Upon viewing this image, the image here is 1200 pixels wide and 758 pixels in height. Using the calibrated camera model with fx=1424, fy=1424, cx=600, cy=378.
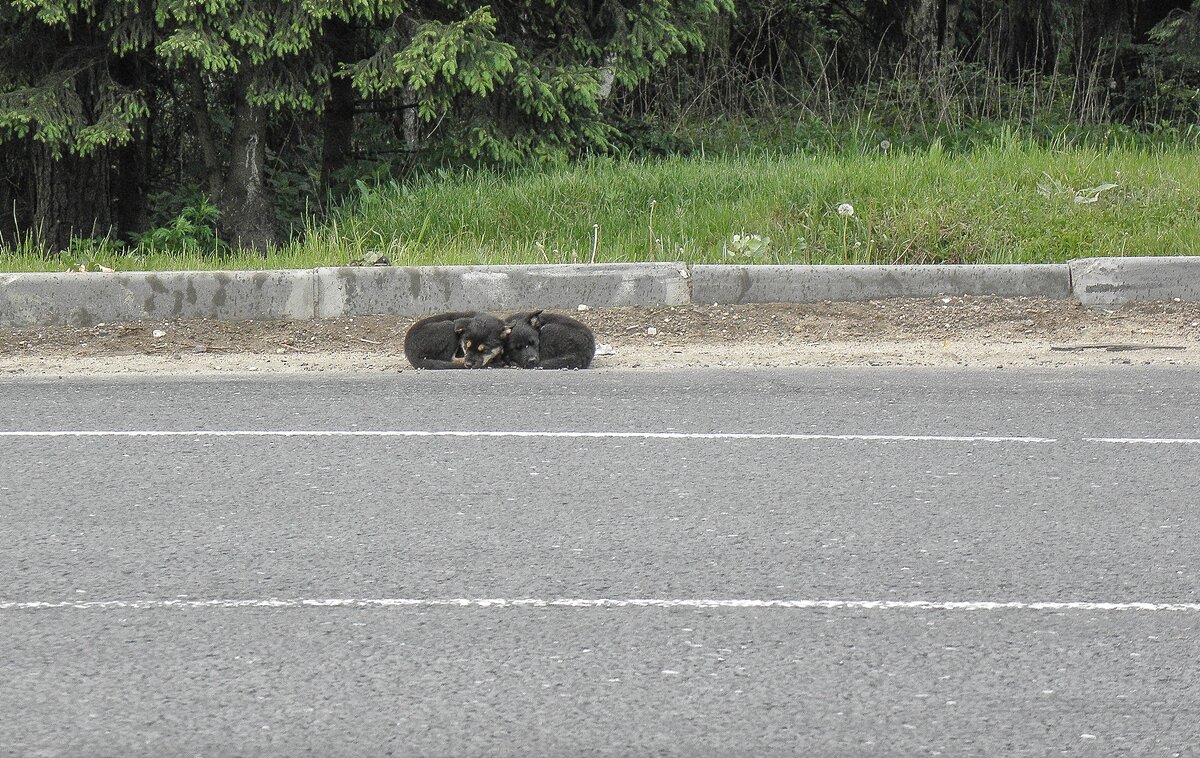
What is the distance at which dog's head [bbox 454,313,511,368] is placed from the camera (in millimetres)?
9352

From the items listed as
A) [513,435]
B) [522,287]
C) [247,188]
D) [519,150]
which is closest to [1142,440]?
[513,435]

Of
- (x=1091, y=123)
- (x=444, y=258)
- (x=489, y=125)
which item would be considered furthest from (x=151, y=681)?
(x=1091, y=123)

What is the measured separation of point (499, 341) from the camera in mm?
9492

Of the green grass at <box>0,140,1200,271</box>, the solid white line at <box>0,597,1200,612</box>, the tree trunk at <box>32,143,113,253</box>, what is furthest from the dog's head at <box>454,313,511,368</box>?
the tree trunk at <box>32,143,113,253</box>

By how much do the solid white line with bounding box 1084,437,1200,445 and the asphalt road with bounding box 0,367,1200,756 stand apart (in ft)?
0.12

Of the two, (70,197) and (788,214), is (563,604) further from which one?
(70,197)

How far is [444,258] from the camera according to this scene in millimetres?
11742

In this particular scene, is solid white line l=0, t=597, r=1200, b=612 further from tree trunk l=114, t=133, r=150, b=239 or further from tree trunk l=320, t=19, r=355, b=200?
tree trunk l=114, t=133, r=150, b=239

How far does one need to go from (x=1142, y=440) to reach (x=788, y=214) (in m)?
5.91

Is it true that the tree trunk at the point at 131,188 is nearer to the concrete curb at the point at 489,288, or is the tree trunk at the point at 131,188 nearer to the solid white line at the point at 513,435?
the concrete curb at the point at 489,288

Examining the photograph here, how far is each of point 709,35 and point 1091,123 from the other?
4.96 m

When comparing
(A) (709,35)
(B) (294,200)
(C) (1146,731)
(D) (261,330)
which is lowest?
(C) (1146,731)

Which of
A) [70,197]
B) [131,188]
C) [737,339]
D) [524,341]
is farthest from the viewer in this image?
[131,188]

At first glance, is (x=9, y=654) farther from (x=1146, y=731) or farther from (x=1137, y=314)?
(x=1137, y=314)
